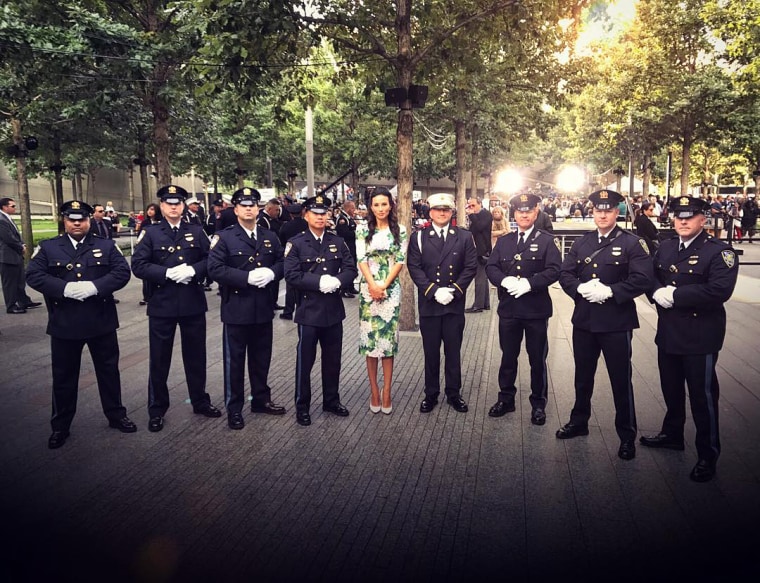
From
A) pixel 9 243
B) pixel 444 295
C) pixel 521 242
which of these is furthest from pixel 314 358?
pixel 9 243

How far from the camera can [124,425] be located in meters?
5.82

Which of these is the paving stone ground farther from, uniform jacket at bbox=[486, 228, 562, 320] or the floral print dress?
uniform jacket at bbox=[486, 228, 562, 320]

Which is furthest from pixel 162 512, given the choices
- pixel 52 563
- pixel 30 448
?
pixel 30 448

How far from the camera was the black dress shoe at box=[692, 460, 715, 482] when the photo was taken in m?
4.71

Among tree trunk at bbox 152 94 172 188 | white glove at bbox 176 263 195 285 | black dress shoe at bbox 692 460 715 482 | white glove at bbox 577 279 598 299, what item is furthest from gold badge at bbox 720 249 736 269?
tree trunk at bbox 152 94 172 188

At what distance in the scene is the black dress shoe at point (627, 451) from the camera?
5133 millimetres

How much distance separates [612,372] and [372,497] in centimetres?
242

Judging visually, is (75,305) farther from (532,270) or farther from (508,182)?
(508,182)

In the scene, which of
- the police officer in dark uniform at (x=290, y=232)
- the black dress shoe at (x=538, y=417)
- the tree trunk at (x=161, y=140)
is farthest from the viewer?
the tree trunk at (x=161, y=140)

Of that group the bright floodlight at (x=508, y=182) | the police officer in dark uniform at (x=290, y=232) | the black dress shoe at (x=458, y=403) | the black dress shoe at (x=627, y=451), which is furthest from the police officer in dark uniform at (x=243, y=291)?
the bright floodlight at (x=508, y=182)

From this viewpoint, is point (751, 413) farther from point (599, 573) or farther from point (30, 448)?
point (30, 448)

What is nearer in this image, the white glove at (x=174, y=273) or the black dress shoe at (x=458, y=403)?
the white glove at (x=174, y=273)

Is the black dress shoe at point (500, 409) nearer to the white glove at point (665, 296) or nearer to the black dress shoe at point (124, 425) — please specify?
the white glove at point (665, 296)

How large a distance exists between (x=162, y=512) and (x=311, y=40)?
888 cm
